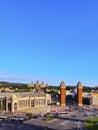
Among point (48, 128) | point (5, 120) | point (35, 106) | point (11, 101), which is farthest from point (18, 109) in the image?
point (48, 128)

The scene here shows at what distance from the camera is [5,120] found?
4796 inches

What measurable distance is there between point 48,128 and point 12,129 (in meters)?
9.94

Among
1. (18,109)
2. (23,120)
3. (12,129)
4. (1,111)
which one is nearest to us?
(12,129)

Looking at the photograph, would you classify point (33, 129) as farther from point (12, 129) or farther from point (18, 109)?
point (18, 109)

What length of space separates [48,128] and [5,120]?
77.9ft

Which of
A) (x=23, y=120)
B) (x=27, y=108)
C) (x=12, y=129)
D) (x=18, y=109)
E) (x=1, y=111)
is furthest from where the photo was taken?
(x=27, y=108)

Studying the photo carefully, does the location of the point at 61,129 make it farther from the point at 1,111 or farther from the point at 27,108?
the point at 27,108

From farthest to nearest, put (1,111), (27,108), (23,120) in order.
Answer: (27,108) < (1,111) < (23,120)

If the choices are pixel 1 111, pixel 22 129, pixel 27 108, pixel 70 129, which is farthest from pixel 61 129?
pixel 27 108

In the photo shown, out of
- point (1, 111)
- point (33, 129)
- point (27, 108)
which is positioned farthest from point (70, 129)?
point (27, 108)

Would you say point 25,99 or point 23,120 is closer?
point 23,120

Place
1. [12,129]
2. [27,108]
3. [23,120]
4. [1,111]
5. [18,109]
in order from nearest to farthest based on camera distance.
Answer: [12,129]
[23,120]
[1,111]
[18,109]
[27,108]

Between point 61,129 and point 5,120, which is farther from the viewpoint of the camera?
point 5,120

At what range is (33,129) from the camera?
98625 mm
